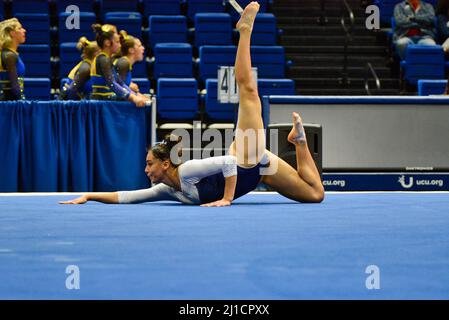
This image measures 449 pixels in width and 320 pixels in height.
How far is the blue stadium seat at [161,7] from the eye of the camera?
11570mm

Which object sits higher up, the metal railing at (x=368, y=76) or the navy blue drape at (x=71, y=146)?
the metal railing at (x=368, y=76)

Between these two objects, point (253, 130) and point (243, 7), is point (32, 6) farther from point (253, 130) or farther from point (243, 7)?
point (253, 130)

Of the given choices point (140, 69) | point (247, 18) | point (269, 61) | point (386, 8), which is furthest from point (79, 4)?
point (247, 18)

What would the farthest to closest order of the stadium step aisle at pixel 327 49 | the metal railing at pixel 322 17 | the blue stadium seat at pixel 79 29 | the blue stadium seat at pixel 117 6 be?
the metal railing at pixel 322 17, the blue stadium seat at pixel 117 6, the stadium step aisle at pixel 327 49, the blue stadium seat at pixel 79 29

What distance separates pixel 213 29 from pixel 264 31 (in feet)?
2.15

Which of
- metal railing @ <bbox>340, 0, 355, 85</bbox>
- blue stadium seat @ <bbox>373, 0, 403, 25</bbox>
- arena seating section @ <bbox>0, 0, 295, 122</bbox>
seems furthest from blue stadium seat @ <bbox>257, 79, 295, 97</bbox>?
blue stadium seat @ <bbox>373, 0, 403, 25</bbox>

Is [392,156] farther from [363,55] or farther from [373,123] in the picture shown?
[363,55]

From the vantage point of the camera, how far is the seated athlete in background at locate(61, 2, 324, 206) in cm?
554

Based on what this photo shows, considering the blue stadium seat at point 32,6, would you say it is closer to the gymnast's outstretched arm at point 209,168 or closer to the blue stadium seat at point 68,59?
the blue stadium seat at point 68,59

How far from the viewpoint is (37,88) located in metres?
9.80

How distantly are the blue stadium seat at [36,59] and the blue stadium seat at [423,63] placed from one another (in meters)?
4.43

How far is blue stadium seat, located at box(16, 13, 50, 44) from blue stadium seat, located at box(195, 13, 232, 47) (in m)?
1.90

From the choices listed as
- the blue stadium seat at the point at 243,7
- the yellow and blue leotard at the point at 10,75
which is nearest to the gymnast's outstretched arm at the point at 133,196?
the yellow and blue leotard at the point at 10,75

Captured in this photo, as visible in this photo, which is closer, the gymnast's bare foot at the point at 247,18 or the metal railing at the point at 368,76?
the gymnast's bare foot at the point at 247,18
